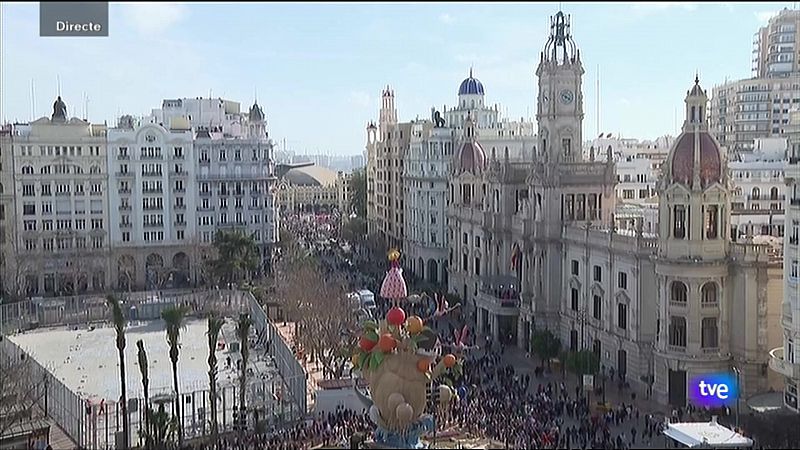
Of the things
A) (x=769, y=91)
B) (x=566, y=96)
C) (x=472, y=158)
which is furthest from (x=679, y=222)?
(x=769, y=91)

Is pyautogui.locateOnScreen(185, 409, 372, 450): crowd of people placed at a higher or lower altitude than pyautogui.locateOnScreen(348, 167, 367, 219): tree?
lower

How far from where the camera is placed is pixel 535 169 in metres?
67.7

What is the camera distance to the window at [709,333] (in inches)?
2034

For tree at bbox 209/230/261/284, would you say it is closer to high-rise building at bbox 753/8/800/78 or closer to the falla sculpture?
the falla sculpture

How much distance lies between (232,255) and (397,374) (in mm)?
53944

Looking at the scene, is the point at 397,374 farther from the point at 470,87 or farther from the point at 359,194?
the point at 359,194

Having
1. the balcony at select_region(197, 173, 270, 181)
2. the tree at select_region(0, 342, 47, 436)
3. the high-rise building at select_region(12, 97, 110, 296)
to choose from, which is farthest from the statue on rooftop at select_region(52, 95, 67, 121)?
the tree at select_region(0, 342, 47, 436)

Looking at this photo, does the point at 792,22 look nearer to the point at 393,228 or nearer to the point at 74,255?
the point at 393,228

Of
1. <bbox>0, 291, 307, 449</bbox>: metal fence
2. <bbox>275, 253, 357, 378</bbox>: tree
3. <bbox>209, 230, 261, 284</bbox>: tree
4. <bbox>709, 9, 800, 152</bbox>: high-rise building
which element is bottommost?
<bbox>0, 291, 307, 449</bbox>: metal fence

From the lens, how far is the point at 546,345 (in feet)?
206

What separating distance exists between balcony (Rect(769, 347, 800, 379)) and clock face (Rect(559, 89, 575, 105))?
91.4ft

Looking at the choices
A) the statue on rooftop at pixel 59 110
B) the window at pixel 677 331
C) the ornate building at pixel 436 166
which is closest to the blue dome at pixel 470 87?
the ornate building at pixel 436 166

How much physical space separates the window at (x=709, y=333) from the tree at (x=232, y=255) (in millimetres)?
48710

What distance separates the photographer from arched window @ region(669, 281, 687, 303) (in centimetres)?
5188
